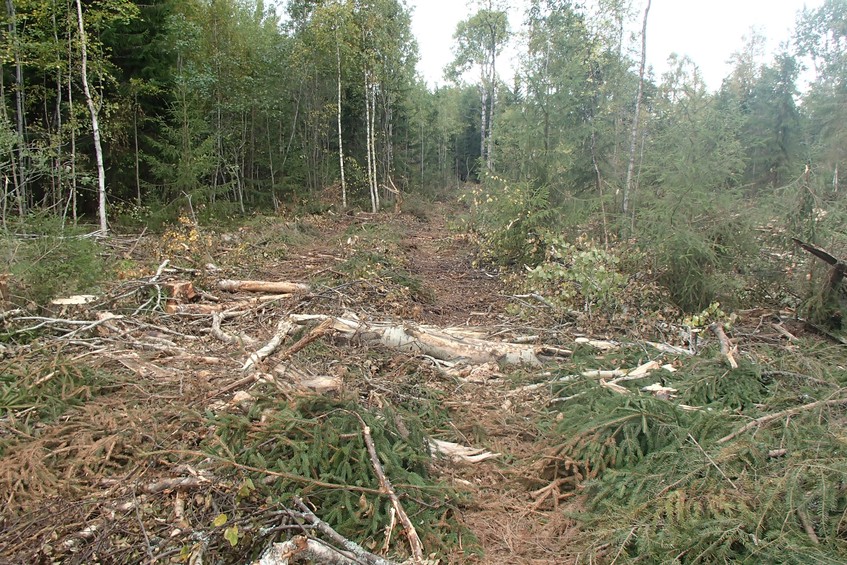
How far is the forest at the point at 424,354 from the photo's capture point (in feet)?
9.72

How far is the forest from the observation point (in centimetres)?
296

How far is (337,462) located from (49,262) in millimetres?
5568

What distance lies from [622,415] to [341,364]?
2874mm

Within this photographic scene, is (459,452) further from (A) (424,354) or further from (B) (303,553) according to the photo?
(A) (424,354)

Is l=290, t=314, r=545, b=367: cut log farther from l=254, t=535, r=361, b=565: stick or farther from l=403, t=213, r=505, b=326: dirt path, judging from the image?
l=254, t=535, r=361, b=565: stick

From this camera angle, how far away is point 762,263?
8.23 m

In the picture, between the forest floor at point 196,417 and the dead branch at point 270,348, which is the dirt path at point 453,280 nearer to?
the forest floor at point 196,417

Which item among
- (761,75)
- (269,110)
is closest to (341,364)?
(269,110)

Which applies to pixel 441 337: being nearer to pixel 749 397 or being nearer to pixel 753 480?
pixel 749 397

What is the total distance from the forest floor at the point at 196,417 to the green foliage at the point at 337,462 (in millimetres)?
87

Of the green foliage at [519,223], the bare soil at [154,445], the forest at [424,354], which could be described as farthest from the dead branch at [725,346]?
the green foliage at [519,223]

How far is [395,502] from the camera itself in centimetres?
309

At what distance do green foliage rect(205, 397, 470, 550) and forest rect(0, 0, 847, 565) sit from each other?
0.8 inches

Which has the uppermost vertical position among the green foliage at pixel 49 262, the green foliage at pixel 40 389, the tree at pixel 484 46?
the tree at pixel 484 46
